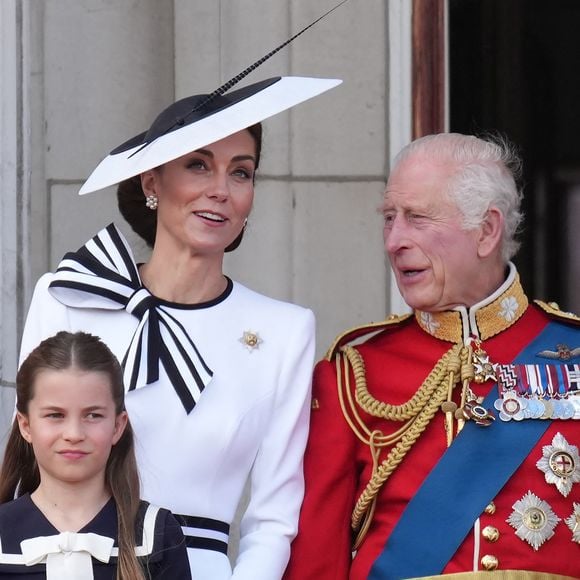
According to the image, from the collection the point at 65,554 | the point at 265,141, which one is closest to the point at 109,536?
the point at 65,554

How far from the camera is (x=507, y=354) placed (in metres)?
3.55

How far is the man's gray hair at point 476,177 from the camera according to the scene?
3525mm

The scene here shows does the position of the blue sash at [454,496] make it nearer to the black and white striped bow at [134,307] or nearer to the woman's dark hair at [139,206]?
the black and white striped bow at [134,307]

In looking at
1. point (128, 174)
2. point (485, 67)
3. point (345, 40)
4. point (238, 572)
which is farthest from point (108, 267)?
point (485, 67)

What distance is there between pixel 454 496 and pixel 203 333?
23.4 inches

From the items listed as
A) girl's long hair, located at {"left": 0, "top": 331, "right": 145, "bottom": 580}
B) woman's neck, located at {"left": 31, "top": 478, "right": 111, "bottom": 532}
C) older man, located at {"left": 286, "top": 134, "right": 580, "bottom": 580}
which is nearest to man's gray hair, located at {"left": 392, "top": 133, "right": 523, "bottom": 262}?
older man, located at {"left": 286, "top": 134, "right": 580, "bottom": 580}

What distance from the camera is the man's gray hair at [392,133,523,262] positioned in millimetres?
3525

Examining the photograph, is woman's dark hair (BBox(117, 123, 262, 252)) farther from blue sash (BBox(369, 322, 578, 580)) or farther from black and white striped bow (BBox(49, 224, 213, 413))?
blue sash (BBox(369, 322, 578, 580))

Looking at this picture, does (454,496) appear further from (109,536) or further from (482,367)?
(109,536)

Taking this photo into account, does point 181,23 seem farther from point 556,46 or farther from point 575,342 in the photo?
point 575,342

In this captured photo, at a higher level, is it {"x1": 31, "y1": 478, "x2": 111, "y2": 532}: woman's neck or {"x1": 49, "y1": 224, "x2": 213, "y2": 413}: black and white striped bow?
{"x1": 49, "y1": 224, "x2": 213, "y2": 413}: black and white striped bow

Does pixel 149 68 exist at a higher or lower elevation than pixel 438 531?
higher

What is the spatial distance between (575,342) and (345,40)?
1.68 m

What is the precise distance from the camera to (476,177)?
139 inches
